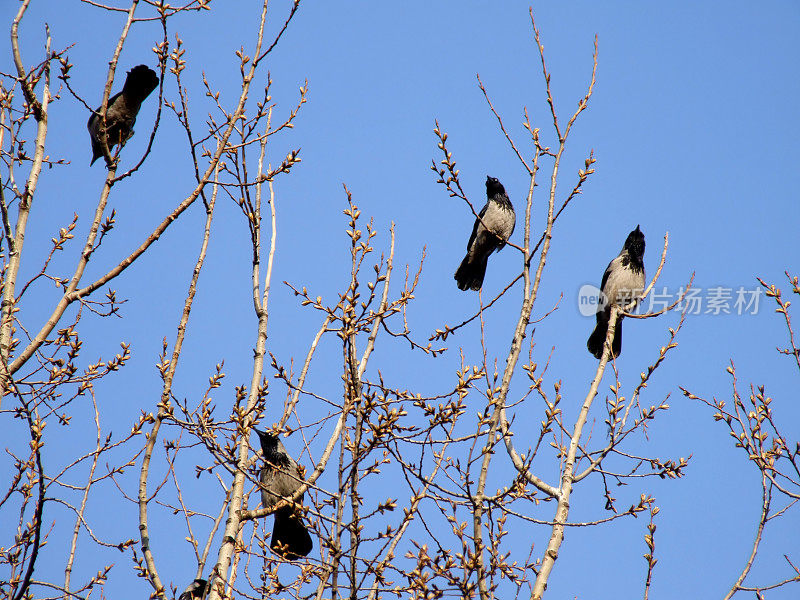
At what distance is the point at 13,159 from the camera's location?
4.12 m

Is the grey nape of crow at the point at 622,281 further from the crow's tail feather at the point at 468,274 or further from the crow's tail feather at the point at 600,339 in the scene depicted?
the crow's tail feather at the point at 468,274

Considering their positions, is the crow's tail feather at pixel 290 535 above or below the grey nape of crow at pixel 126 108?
below

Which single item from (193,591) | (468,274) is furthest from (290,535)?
(468,274)

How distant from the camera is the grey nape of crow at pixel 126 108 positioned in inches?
246

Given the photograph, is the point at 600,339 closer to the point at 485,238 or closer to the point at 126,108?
the point at 485,238

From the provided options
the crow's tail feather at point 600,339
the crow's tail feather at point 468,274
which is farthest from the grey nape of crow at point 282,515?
the crow's tail feather at point 468,274

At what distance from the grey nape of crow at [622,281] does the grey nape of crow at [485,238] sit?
4.13ft

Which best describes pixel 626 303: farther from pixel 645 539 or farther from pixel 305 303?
pixel 305 303

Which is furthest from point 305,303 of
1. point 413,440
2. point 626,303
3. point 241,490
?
point 626,303

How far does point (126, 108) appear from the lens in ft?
20.7

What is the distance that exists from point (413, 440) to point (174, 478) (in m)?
1.42

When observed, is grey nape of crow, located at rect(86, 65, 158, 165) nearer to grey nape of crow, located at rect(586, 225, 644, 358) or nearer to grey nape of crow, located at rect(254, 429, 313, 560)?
grey nape of crow, located at rect(254, 429, 313, 560)

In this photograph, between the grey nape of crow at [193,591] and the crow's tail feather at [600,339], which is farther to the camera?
the crow's tail feather at [600,339]

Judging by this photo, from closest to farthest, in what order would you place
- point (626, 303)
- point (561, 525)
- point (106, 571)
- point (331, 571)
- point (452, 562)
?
point (331, 571) → point (452, 562) → point (561, 525) → point (106, 571) → point (626, 303)
